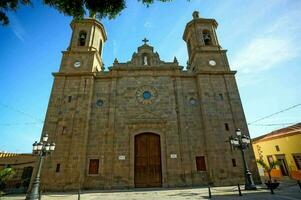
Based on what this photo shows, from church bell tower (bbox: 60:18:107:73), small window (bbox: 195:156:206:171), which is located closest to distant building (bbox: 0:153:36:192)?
church bell tower (bbox: 60:18:107:73)

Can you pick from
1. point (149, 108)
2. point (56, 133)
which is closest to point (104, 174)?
point (56, 133)

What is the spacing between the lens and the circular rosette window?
16812 millimetres

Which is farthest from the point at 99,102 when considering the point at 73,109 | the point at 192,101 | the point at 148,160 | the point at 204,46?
the point at 204,46

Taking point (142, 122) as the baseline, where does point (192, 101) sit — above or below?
above

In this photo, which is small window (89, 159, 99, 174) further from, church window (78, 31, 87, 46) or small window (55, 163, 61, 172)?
church window (78, 31, 87, 46)

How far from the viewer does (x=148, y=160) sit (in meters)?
14.9

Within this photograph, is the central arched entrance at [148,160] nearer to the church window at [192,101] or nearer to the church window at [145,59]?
the church window at [192,101]

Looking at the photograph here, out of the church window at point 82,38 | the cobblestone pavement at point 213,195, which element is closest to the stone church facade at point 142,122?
the church window at point 82,38

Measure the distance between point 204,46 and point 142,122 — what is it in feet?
36.4

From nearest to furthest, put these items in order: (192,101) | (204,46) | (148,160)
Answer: (148,160) < (192,101) < (204,46)

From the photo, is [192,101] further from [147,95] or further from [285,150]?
[285,150]

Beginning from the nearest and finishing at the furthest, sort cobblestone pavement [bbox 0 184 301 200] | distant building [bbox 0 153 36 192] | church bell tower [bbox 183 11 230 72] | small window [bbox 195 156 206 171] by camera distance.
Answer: cobblestone pavement [bbox 0 184 301 200] < small window [bbox 195 156 206 171] < distant building [bbox 0 153 36 192] < church bell tower [bbox 183 11 230 72]

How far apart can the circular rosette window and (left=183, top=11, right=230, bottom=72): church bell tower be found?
5.24 m

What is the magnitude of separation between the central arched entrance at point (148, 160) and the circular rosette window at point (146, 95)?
3104mm
